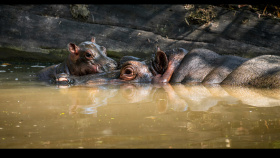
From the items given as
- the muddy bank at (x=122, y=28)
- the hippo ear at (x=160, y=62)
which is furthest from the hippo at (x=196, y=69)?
the muddy bank at (x=122, y=28)

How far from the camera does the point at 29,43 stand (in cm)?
896

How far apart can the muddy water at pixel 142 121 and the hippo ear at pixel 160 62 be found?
6.50 feet

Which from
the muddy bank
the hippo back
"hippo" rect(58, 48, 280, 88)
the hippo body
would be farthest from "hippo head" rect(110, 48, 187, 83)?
the muddy bank

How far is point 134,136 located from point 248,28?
275 inches

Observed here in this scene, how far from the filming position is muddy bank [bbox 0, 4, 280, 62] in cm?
841

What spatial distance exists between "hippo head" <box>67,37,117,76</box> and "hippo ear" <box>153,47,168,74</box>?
0.90m

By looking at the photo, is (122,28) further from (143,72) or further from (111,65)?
(143,72)

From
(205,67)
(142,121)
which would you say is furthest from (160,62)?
(142,121)

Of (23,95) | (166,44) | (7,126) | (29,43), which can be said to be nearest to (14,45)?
(29,43)

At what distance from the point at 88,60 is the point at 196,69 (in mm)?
2037

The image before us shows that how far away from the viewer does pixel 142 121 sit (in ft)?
8.09

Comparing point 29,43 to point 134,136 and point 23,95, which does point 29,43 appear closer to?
point 23,95
